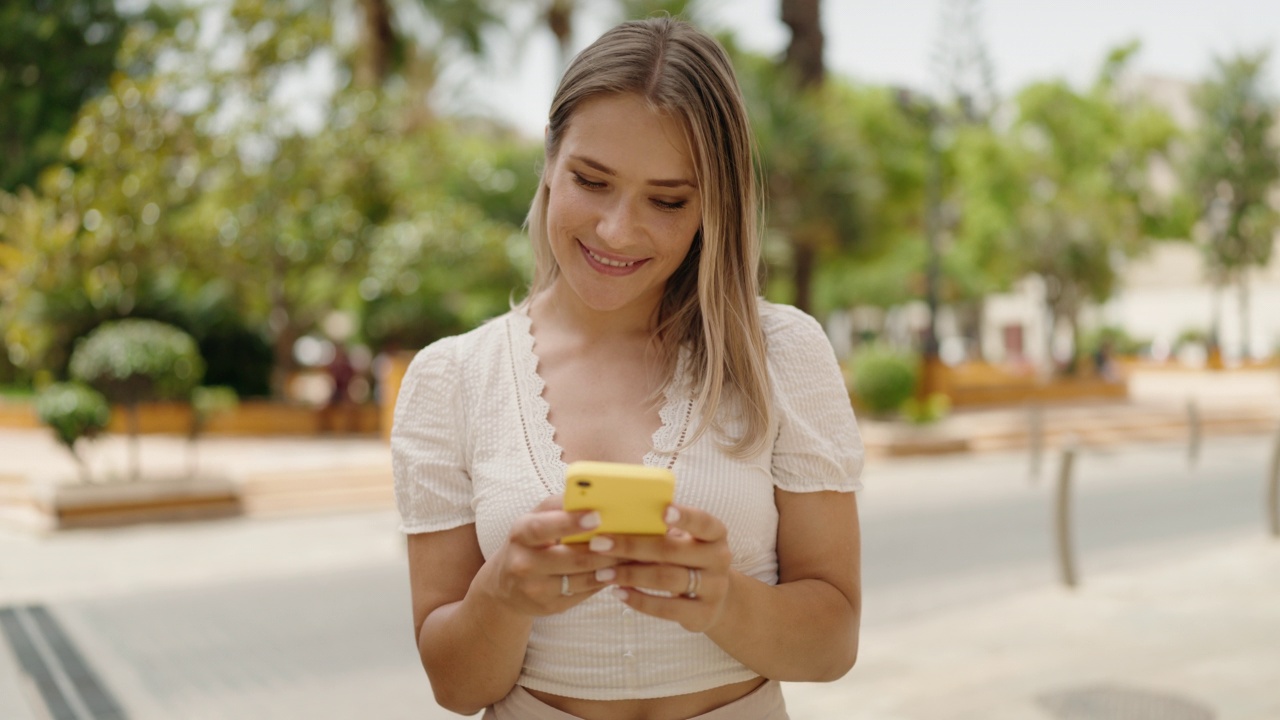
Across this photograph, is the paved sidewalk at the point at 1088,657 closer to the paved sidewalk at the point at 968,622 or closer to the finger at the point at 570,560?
the paved sidewalk at the point at 968,622

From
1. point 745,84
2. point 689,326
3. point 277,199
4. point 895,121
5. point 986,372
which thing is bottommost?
point 986,372

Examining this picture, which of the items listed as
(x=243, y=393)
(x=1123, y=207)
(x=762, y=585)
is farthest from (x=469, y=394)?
(x=1123, y=207)

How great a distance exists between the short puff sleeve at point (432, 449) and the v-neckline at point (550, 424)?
111 mm

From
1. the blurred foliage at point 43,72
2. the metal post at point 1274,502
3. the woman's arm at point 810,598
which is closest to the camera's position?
the woman's arm at point 810,598

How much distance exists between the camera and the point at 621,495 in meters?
1.37

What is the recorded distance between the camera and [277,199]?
1900 cm

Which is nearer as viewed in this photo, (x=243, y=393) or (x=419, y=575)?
(x=419, y=575)

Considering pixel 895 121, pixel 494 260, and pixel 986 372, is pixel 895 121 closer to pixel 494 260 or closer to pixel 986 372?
pixel 986 372

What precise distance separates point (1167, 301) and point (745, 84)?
43854 mm

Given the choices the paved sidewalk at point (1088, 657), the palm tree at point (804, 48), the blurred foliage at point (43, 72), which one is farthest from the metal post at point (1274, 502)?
the blurred foliage at point (43, 72)

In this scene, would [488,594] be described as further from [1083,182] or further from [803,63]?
[1083,182]

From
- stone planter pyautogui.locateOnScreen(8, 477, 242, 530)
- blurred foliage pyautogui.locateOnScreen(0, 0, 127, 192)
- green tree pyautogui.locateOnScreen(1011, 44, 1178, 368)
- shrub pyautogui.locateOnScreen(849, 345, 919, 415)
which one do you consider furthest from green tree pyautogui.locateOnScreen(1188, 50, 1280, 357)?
stone planter pyautogui.locateOnScreen(8, 477, 242, 530)

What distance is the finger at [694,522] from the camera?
1.39 metres

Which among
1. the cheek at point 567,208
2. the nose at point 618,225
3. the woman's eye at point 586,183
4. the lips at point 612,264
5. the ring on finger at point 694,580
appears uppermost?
the woman's eye at point 586,183
